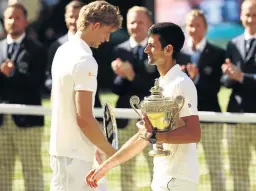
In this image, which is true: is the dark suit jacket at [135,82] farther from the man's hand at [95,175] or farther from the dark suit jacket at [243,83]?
the man's hand at [95,175]

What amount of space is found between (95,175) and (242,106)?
366 centimetres

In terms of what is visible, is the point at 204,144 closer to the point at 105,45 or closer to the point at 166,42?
the point at 105,45

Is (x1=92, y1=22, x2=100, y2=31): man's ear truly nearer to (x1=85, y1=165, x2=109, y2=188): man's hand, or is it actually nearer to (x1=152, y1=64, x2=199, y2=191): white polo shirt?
(x1=152, y1=64, x2=199, y2=191): white polo shirt

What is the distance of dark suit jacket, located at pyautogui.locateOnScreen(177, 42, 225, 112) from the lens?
34.1 ft

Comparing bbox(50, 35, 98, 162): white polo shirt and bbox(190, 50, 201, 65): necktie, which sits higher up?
bbox(190, 50, 201, 65): necktie

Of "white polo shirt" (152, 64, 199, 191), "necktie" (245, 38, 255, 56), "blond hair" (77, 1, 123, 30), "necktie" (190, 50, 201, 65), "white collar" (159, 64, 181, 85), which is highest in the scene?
"blond hair" (77, 1, 123, 30)

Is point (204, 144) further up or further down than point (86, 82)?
further down

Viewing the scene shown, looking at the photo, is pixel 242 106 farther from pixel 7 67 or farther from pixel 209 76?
pixel 7 67

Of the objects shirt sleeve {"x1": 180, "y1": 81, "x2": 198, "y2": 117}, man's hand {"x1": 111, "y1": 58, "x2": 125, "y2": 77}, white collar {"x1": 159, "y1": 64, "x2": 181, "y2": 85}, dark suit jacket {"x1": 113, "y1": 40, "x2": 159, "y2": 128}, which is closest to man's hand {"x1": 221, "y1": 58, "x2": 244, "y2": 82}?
dark suit jacket {"x1": 113, "y1": 40, "x2": 159, "y2": 128}

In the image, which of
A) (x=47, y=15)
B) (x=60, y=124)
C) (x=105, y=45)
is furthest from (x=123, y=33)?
(x=60, y=124)

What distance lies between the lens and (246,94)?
10.2 meters

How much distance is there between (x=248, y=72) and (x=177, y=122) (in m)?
3.82

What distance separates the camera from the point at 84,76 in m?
7.10

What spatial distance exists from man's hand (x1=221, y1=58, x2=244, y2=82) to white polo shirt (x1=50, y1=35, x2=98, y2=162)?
2.98 metres
